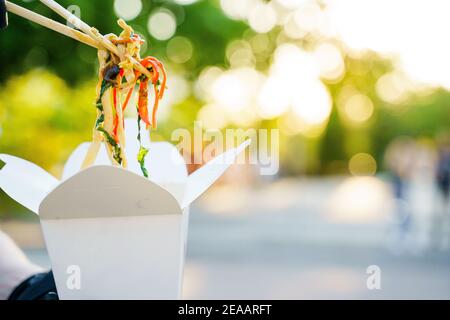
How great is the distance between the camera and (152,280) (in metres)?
0.79

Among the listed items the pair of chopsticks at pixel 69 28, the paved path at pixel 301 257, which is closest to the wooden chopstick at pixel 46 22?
the pair of chopsticks at pixel 69 28

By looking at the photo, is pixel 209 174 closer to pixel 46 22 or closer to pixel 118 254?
pixel 118 254

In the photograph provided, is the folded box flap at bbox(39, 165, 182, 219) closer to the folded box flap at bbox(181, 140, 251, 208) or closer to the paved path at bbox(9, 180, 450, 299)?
the folded box flap at bbox(181, 140, 251, 208)

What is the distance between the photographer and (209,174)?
2.75ft

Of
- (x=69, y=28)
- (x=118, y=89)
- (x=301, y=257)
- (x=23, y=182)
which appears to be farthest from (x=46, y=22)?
(x=301, y=257)

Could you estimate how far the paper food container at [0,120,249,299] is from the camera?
72 cm

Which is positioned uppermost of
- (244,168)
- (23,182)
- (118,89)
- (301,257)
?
(244,168)

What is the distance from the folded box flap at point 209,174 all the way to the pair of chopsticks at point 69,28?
16 cm

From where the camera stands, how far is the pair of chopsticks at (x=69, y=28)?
745 millimetres

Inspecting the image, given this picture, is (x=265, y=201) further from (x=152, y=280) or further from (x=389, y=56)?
(x=152, y=280)

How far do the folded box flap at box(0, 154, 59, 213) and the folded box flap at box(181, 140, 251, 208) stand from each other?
209mm

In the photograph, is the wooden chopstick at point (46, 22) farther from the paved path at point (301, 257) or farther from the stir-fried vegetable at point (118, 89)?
the paved path at point (301, 257)

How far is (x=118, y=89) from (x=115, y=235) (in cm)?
21

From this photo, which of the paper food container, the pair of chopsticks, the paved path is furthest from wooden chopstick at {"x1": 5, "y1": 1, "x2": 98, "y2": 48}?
the paved path
